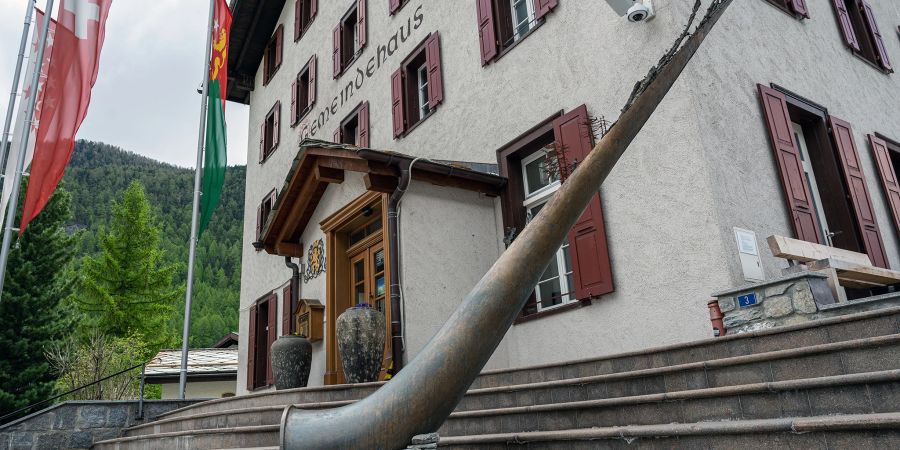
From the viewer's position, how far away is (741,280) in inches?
228

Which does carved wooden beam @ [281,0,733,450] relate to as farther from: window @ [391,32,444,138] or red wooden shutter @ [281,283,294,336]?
red wooden shutter @ [281,283,294,336]

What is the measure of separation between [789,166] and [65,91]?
392 inches

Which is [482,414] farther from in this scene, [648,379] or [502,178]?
[502,178]

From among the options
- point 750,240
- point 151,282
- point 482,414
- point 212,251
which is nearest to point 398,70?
point 750,240

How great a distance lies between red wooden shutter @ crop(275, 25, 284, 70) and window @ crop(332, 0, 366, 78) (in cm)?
367

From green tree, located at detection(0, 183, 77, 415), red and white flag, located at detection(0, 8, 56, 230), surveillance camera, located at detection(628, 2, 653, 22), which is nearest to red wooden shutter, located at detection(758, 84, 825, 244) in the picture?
surveillance camera, located at detection(628, 2, 653, 22)

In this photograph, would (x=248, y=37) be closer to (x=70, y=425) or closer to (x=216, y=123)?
(x=216, y=123)

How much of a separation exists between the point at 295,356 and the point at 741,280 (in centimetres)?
476

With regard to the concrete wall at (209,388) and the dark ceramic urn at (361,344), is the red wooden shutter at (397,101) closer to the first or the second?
the dark ceramic urn at (361,344)

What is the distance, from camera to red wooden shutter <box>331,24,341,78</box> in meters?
13.2

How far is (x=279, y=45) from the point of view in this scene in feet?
55.4

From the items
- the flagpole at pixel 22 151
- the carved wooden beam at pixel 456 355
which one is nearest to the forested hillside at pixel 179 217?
the flagpole at pixel 22 151

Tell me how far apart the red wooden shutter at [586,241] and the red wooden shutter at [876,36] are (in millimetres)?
5313

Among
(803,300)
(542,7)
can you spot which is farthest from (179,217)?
(803,300)
